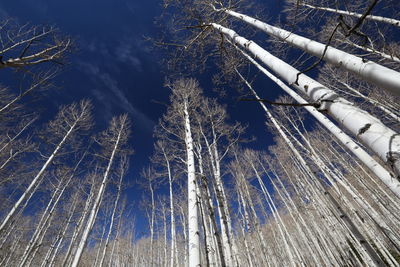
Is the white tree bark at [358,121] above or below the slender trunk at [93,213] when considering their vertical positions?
below

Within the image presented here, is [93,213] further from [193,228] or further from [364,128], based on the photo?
[364,128]

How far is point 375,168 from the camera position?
318 centimetres

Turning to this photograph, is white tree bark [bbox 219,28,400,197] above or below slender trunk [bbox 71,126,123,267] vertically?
below

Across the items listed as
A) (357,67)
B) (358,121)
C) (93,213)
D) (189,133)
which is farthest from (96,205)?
(357,67)

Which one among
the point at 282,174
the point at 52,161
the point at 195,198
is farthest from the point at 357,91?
the point at 52,161

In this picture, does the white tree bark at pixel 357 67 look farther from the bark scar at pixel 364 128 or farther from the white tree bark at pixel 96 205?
the white tree bark at pixel 96 205

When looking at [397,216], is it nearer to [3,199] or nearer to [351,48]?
[351,48]

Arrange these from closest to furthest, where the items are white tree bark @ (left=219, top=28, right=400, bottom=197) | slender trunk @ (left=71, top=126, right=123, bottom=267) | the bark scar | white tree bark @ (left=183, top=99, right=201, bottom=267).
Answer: white tree bark @ (left=219, top=28, right=400, bottom=197) < the bark scar < white tree bark @ (left=183, top=99, right=201, bottom=267) < slender trunk @ (left=71, top=126, right=123, bottom=267)

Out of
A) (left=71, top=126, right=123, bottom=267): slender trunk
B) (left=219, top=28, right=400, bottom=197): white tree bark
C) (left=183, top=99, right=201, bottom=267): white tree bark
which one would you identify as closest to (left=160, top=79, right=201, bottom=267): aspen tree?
(left=183, top=99, right=201, bottom=267): white tree bark

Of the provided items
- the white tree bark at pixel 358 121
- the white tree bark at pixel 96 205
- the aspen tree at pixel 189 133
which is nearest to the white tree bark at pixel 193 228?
the aspen tree at pixel 189 133

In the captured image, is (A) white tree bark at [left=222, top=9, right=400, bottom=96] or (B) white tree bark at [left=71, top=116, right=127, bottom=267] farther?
(B) white tree bark at [left=71, top=116, right=127, bottom=267]

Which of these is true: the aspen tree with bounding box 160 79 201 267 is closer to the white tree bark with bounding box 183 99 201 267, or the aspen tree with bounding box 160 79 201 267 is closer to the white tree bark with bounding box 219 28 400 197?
the white tree bark with bounding box 183 99 201 267

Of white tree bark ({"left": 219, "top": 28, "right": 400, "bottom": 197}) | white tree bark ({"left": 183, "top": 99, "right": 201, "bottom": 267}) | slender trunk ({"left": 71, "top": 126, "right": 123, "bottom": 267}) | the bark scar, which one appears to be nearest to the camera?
white tree bark ({"left": 219, "top": 28, "right": 400, "bottom": 197})

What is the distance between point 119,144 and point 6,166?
4.96 metres
